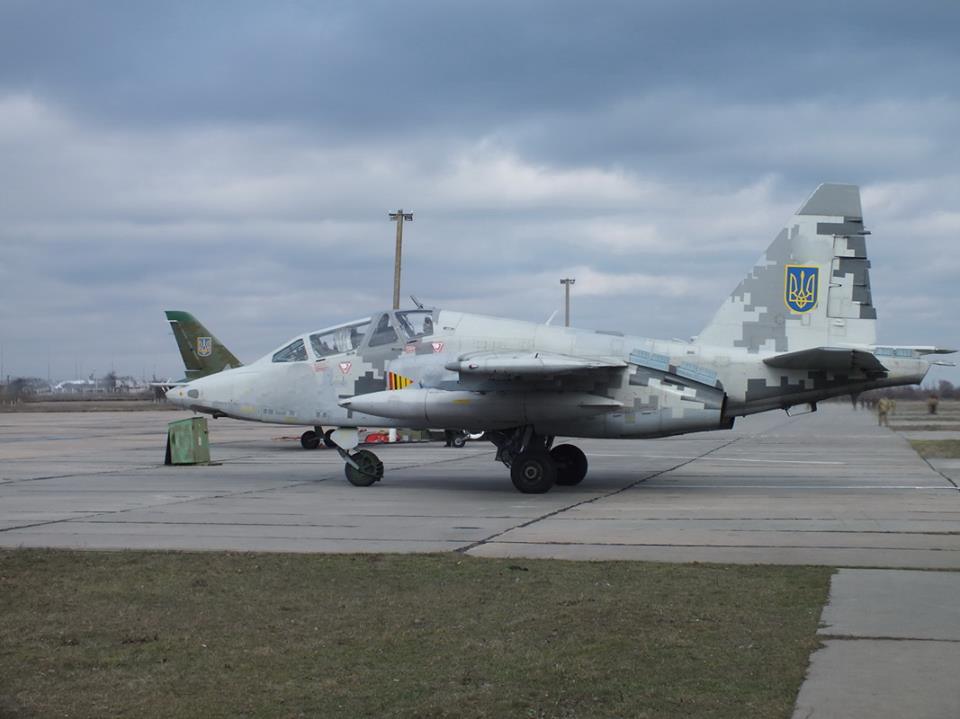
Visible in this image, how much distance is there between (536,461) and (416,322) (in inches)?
130

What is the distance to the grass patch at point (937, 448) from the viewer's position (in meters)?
27.6

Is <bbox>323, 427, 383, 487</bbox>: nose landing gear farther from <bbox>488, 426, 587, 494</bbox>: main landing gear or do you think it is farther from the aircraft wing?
the aircraft wing

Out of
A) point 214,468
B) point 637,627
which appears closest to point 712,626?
point 637,627

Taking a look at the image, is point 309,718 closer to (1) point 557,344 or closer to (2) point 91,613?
(2) point 91,613

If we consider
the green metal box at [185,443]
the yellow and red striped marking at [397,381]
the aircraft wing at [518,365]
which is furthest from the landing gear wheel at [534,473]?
the green metal box at [185,443]

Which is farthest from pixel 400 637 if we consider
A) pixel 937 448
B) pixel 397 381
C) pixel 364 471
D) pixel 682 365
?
pixel 937 448

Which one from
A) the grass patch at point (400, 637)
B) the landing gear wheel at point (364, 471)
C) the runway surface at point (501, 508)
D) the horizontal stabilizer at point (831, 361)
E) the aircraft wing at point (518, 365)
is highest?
the horizontal stabilizer at point (831, 361)

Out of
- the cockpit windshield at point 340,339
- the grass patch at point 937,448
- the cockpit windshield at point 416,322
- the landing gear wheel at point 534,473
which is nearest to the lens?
the landing gear wheel at point 534,473

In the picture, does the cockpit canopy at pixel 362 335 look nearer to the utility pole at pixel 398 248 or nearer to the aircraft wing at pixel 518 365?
the aircraft wing at pixel 518 365

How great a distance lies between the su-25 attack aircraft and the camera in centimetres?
1752

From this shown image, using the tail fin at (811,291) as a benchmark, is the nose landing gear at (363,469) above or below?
below

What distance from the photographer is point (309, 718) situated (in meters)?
5.71

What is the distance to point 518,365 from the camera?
1669cm

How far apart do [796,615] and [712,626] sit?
74 centimetres
